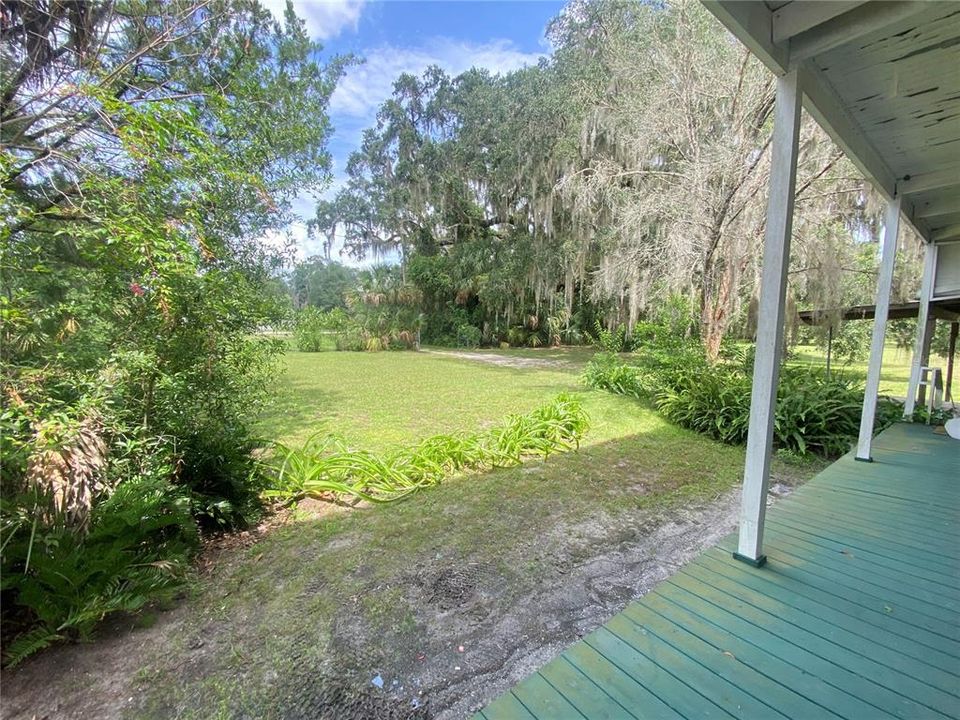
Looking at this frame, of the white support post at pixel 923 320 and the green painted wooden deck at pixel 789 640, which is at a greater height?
the white support post at pixel 923 320

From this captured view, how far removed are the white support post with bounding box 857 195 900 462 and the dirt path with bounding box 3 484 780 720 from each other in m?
2.10

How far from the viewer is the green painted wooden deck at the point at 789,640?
112 cm

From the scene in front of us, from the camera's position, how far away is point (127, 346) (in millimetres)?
2135

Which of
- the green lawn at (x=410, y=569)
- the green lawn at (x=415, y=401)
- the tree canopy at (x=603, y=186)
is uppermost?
the tree canopy at (x=603, y=186)

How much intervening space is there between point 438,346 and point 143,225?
14.7 metres

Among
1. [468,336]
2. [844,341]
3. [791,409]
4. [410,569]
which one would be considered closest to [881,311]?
[791,409]

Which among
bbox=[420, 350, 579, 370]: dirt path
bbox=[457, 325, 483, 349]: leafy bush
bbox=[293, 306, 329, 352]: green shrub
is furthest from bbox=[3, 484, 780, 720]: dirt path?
bbox=[457, 325, 483, 349]: leafy bush

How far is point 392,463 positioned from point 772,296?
2.87m

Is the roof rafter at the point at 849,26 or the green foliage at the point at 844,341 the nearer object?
the roof rafter at the point at 849,26

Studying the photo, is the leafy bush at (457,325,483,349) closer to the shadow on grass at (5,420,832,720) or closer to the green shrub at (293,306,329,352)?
the green shrub at (293,306,329,352)

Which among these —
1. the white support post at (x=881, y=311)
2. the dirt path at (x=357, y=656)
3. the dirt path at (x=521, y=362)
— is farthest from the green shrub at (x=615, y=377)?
the dirt path at (x=357, y=656)

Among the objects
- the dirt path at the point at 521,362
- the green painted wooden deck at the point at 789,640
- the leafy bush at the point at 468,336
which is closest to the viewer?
the green painted wooden deck at the point at 789,640

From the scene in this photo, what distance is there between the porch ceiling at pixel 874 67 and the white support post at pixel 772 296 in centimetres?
17

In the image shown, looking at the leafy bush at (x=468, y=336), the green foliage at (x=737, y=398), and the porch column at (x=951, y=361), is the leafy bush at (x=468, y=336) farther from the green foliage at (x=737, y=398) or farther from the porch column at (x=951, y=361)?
the porch column at (x=951, y=361)
